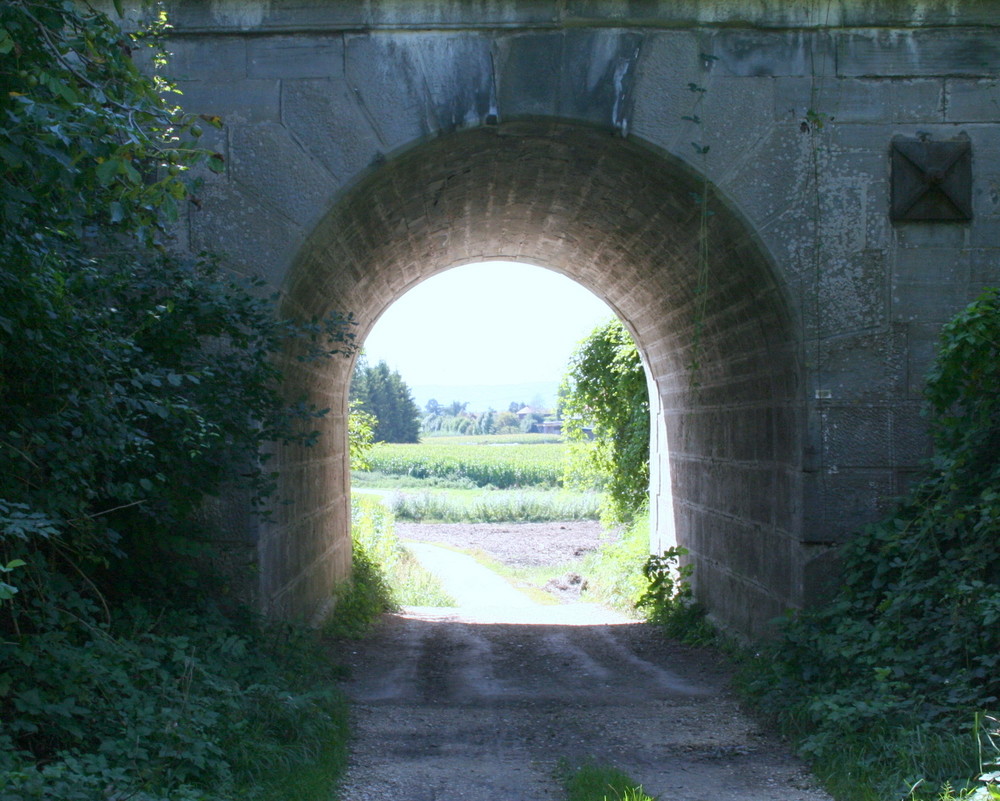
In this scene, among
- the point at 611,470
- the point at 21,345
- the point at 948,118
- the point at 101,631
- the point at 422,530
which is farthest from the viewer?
the point at 422,530

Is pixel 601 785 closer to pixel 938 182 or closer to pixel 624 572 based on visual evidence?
pixel 938 182

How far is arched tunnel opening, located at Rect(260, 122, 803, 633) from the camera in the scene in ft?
20.6

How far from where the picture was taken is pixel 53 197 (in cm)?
392

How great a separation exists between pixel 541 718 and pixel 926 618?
87.5 inches

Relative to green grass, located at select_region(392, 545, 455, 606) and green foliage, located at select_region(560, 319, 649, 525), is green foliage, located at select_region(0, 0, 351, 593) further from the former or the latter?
green foliage, located at select_region(560, 319, 649, 525)

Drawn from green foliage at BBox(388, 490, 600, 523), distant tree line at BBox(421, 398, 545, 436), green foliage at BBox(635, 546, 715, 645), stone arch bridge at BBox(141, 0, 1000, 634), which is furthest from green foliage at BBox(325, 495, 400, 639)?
distant tree line at BBox(421, 398, 545, 436)

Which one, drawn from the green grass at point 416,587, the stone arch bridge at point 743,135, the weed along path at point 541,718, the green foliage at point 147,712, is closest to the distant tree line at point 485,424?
the green grass at point 416,587

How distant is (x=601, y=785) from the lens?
443 cm

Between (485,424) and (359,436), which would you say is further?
(485,424)

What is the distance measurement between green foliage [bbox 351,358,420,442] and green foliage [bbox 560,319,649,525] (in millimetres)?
70964

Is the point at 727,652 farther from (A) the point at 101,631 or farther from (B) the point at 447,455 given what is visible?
(B) the point at 447,455

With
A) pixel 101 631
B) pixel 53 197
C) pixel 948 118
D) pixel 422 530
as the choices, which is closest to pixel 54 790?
A: pixel 101 631

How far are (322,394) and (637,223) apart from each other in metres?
3.14

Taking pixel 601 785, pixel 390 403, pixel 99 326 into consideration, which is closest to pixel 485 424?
pixel 390 403
